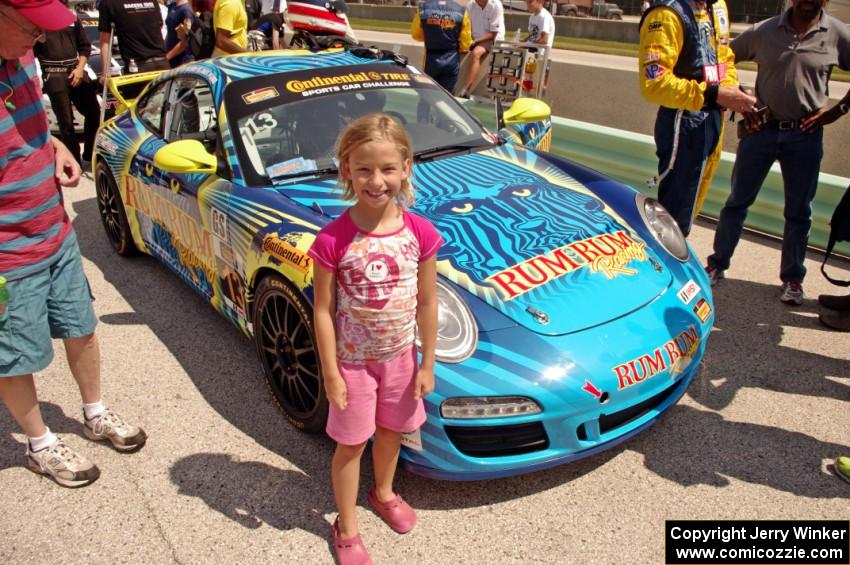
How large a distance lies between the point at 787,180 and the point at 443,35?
462 cm

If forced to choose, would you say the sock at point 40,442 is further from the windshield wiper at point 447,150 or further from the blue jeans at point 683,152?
the blue jeans at point 683,152

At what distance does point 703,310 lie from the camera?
299 cm

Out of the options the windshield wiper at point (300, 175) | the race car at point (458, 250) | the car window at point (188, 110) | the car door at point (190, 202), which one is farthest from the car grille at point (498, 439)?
the car window at point (188, 110)

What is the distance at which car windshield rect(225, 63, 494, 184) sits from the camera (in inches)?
135

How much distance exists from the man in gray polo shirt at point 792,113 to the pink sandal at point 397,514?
3052 mm

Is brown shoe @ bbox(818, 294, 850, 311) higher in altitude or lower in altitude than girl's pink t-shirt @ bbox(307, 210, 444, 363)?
lower

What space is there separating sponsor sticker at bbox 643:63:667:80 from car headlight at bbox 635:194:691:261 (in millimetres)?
761

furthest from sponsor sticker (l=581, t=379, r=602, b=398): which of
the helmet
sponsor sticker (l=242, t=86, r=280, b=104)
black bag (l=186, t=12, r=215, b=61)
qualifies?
black bag (l=186, t=12, r=215, b=61)

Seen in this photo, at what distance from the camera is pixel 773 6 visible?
30734 millimetres

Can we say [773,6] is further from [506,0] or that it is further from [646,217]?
[646,217]

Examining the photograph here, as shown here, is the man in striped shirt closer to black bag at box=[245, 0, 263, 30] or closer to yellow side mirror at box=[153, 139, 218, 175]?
yellow side mirror at box=[153, 139, 218, 175]

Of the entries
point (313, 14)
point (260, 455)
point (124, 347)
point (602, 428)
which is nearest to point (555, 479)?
point (602, 428)

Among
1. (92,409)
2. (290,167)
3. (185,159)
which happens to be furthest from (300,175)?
(92,409)

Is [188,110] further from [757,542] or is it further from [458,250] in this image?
[757,542]
